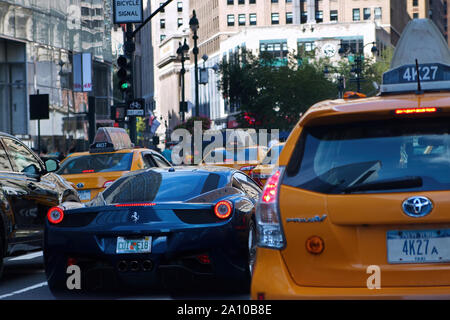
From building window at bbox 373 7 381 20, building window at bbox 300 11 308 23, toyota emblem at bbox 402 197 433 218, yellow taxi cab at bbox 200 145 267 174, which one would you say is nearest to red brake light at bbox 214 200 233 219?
toyota emblem at bbox 402 197 433 218

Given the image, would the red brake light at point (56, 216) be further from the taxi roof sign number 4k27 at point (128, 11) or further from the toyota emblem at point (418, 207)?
the taxi roof sign number 4k27 at point (128, 11)

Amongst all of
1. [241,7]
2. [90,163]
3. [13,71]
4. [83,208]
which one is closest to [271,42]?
[241,7]

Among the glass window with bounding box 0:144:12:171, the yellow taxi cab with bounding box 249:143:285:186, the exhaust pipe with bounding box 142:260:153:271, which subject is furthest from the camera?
the yellow taxi cab with bounding box 249:143:285:186

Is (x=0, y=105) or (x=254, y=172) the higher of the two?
(x=0, y=105)

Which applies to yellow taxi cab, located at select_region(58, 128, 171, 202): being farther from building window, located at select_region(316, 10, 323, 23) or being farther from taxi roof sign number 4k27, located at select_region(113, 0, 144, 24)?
building window, located at select_region(316, 10, 323, 23)

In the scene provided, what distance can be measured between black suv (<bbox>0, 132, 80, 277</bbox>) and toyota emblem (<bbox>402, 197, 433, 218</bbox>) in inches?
258

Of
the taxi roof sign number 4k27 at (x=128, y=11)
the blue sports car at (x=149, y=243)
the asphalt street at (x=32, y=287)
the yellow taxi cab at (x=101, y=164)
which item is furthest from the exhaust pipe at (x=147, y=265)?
the taxi roof sign number 4k27 at (x=128, y=11)

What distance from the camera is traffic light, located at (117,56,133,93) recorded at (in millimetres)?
26281

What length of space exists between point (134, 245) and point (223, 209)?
2.99 feet

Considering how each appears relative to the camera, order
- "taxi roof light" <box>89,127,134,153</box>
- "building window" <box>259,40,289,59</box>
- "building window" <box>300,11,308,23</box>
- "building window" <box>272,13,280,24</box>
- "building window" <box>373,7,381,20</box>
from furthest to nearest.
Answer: "building window" <box>272,13,280,24</box>
"building window" <box>300,11,308,23</box>
"building window" <box>373,7,381,20</box>
"building window" <box>259,40,289,59</box>
"taxi roof light" <box>89,127,134,153</box>

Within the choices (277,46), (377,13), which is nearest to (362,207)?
(277,46)
